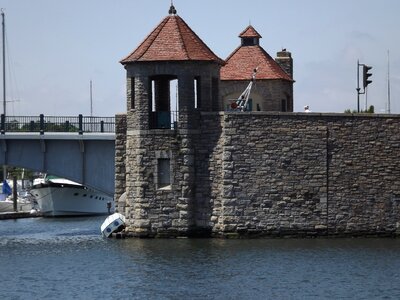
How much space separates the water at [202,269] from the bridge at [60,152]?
15.6ft

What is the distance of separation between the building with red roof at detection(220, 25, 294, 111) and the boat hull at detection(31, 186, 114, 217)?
21151mm

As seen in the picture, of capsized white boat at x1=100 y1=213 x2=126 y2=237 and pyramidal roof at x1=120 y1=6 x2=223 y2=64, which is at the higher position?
pyramidal roof at x1=120 y1=6 x2=223 y2=64

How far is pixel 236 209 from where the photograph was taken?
54469 millimetres

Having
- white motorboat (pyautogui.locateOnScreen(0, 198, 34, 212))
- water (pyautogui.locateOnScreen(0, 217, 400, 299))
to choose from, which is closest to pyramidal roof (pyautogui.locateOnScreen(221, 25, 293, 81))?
water (pyautogui.locateOnScreen(0, 217, 400, 299))

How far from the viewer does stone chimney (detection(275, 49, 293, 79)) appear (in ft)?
227

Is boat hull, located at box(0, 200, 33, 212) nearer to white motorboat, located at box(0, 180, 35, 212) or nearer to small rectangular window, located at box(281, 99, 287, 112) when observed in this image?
white motorboat, located at box(0, 180, 35, 212)

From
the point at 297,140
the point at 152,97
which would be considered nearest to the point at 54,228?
the point at 152,97

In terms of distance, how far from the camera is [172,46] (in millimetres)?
55469

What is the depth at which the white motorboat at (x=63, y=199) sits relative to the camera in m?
84.1

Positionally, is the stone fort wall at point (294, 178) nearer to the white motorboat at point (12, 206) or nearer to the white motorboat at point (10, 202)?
the white motorboat at point (10, 202)

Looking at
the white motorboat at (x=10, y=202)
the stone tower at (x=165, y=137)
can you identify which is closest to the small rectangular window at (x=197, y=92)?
the stone tower at (x=165, y=137)

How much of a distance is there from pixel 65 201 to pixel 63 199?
0.17 m

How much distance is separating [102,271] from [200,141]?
9.05 meters

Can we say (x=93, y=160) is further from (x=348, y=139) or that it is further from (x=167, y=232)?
(x=348, y=139)
